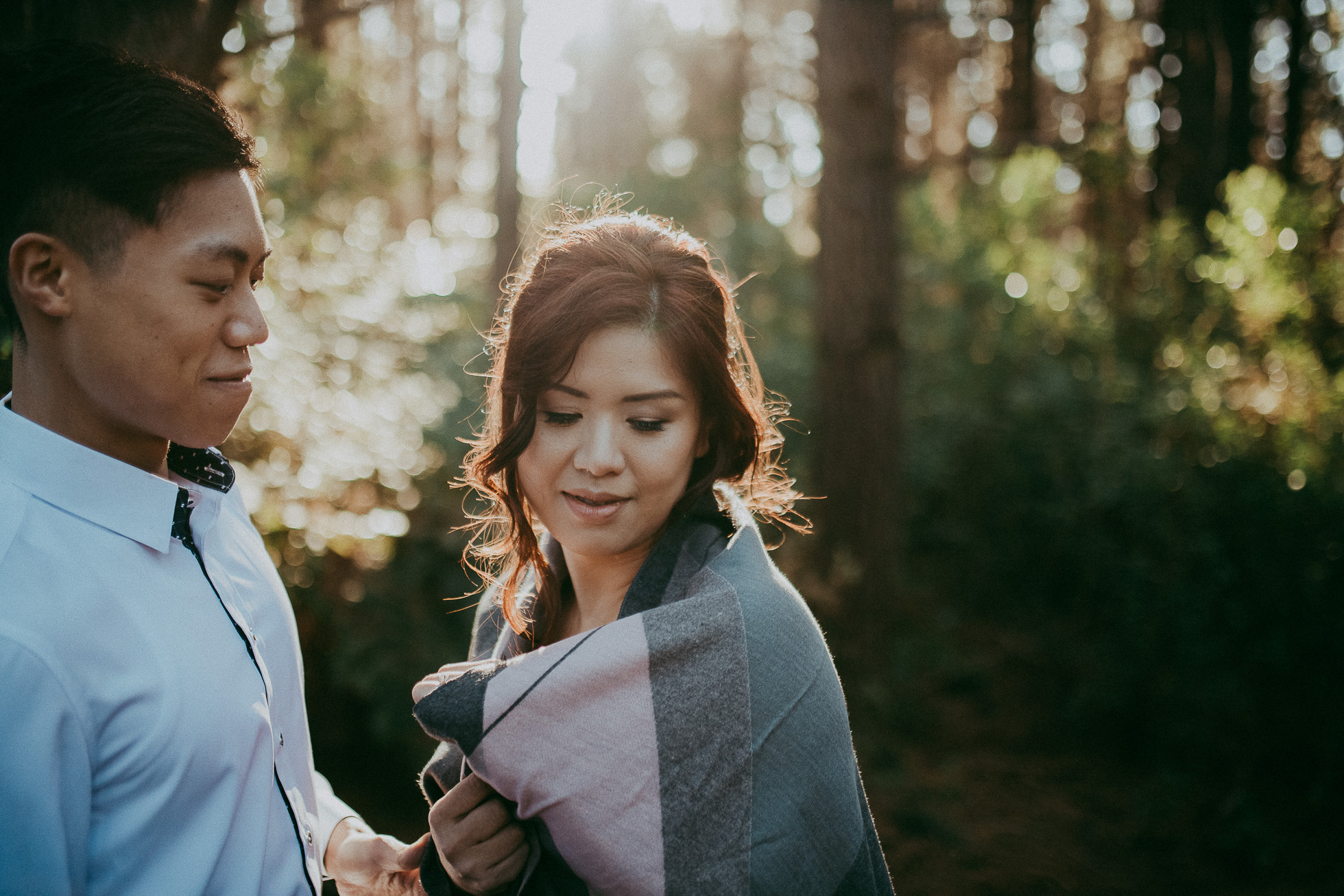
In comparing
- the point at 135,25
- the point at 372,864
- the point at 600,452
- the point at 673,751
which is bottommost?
the point at 372,864

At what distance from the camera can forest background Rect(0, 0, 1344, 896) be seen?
443 cm

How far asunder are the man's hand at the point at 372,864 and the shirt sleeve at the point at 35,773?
63cm

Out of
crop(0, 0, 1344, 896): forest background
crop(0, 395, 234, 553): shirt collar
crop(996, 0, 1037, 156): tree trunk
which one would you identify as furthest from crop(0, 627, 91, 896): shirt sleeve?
crop(996, 0, 1037, 156): tree trunk

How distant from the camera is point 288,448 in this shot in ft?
16.7

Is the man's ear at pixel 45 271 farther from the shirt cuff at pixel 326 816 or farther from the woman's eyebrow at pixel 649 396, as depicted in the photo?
the shirt cuff at pixel 326 816

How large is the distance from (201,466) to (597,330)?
0.84 m

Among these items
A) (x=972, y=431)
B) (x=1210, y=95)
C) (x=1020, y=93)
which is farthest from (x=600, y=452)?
(x=1020, y=93)

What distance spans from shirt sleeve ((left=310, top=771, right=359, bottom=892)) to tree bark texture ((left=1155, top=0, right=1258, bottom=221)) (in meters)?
10.9

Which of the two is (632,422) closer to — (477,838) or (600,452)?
(600,452)

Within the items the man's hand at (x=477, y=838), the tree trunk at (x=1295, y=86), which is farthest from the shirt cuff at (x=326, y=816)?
the tree trunk at (x=1295, y=86)

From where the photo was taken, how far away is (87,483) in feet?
4.57

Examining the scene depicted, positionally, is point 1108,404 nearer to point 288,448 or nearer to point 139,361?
point 288,448

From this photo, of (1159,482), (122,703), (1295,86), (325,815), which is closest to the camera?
(122,703)

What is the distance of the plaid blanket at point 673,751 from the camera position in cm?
148
